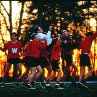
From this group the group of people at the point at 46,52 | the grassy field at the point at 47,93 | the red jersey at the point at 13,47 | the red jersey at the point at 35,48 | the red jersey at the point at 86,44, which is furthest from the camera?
the red jersey at the point at 13,47

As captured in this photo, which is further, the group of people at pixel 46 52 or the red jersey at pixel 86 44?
the red jersey at pixel 86 44

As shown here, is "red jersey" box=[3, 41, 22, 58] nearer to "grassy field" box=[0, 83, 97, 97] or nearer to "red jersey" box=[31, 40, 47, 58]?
"red jersey" box=[31, 40, 47, 58]

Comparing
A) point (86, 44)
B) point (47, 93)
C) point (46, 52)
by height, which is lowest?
point (47, 93)

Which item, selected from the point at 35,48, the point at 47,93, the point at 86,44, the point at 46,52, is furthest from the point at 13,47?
the point at 47,93

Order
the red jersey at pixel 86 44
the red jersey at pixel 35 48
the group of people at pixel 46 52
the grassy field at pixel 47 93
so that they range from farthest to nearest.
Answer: the red jersey at pixel 86 44, the group of people at pixel 46 52, the red jersey at pixel 35 48, the grassy field at pixel 47 93

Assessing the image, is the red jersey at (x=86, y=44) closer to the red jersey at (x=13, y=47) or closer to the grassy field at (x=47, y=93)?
the grassy field at (x=47, y=93)

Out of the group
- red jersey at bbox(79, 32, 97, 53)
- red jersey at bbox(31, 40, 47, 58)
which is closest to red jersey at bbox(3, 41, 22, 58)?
Result: red jersey at bbox(31, 40, 47, 58)

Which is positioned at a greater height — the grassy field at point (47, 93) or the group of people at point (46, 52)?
the group of people at point (46, 52)

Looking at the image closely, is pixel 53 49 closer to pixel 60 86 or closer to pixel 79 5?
pixel 60 86

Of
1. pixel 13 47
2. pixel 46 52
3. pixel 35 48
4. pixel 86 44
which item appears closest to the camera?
pixel 35 48

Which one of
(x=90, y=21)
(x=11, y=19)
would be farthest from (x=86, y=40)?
(x=90, y=21)

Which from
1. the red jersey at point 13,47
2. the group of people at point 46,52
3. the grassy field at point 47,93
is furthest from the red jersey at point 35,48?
the red jersey at point 13,47

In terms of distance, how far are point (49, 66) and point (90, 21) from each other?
28.4m

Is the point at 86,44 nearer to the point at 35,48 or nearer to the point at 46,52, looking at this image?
the point at 46,52
